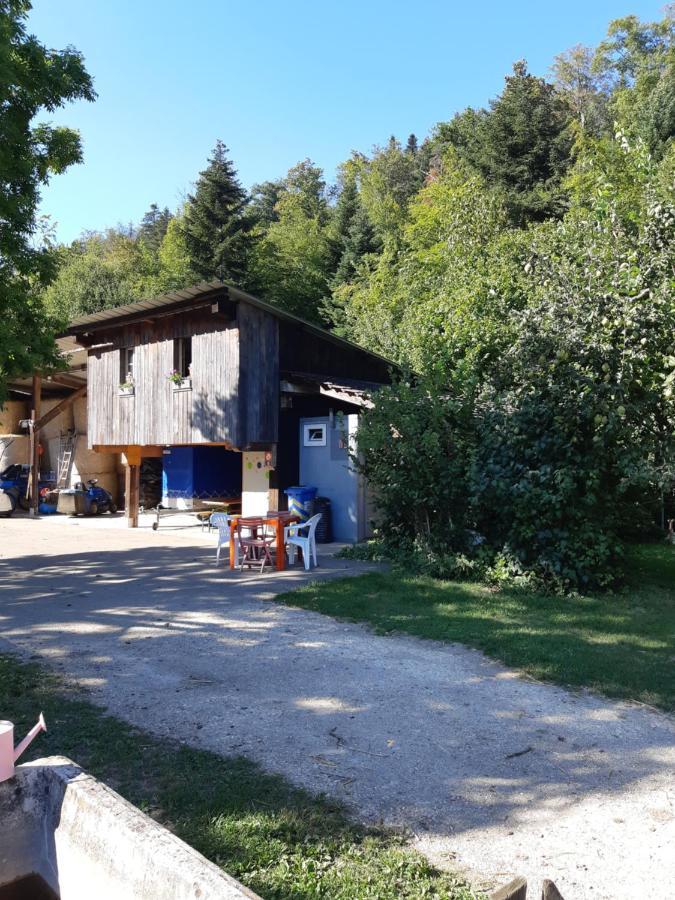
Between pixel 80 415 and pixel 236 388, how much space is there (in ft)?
39.8

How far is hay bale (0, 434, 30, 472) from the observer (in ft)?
81.0

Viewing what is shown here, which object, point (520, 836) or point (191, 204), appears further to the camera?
point (191, 204)

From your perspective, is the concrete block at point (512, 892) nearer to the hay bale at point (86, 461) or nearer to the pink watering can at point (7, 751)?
the pink watering can at point (7, 751)

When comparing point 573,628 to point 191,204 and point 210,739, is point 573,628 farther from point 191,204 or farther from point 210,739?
point 191,204

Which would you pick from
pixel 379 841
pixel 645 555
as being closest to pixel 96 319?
pixel 645 555

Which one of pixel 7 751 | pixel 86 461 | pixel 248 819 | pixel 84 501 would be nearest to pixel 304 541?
pixel 248 819

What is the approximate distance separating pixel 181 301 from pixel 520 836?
48.0ft

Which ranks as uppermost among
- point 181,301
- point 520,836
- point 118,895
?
point 181,301

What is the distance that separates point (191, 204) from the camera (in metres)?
35.3

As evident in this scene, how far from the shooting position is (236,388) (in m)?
15.2

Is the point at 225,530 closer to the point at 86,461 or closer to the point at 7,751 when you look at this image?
the point at 7,751

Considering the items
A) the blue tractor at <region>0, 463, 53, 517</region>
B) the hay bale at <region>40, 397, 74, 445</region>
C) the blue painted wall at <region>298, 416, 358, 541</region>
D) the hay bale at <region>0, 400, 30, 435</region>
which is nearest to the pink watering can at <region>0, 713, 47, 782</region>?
the blue painted wall at <region>298, 416, 358, 541</region>

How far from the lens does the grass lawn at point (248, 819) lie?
299 cm

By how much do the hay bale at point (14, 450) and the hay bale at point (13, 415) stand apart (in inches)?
54.7
